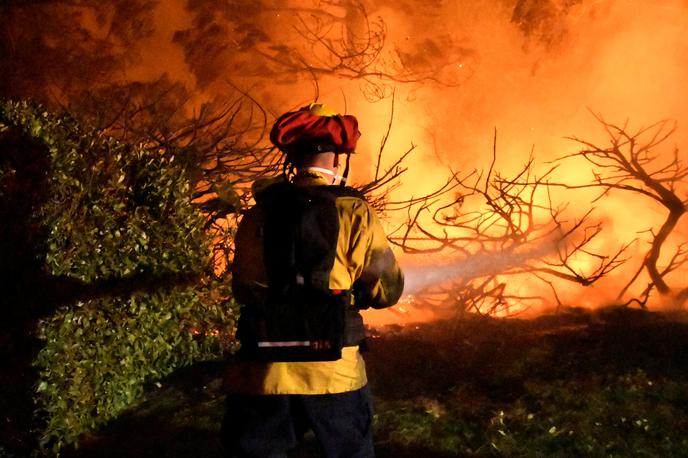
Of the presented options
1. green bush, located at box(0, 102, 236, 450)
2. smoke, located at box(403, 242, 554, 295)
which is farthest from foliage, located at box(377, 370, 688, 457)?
smoke, located at box(403, 242, 554, 295)

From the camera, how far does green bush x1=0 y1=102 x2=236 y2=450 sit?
3736 millimetres

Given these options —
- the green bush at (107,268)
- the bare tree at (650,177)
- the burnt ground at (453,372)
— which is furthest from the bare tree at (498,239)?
the green bush at (107,268)

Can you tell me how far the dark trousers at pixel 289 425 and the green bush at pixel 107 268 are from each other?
1971 millimetres

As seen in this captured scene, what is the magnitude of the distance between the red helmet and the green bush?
78.4 inches

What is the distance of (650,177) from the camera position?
731 cm

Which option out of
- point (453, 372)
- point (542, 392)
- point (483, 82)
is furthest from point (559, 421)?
point (483, 82)

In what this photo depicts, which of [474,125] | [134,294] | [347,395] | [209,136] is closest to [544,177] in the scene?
[474,125]

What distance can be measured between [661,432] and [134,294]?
362 cm

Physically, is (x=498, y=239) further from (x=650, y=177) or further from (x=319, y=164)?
(x=319, y=164)

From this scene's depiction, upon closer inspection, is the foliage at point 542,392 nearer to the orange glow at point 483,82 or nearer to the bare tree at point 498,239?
the bare tree at point 498,239

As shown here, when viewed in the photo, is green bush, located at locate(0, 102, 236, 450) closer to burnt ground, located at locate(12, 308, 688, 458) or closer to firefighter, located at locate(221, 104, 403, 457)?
burnt ground, located at locate(12, 308, 688, 458)

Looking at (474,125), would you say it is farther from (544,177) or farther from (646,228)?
(646,228)

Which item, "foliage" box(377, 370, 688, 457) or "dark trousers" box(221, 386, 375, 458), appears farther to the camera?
"foliage" box(377, 370, 688, 457)

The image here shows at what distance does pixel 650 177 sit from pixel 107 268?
6.26 meters
